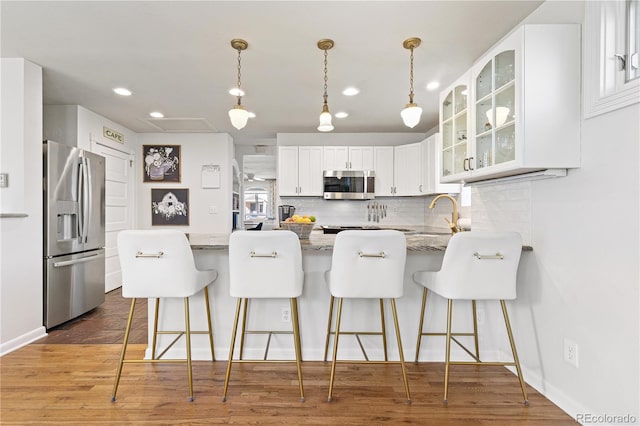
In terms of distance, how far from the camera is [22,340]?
264 cm

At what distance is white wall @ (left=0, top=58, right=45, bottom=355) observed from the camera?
260 centimetres

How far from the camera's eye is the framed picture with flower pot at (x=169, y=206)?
5.21 metres

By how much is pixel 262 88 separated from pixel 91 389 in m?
2.86

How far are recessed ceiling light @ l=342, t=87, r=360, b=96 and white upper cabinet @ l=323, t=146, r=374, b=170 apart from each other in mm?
1457

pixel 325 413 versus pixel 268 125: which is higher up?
pixel 268 125

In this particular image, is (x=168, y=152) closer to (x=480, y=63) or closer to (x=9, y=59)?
(x=9, y=59)

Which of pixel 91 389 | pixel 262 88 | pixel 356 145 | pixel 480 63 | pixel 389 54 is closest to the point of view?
pixel 91 389

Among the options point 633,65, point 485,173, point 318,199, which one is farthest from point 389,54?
point 318,199

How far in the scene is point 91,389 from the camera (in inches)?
77.5

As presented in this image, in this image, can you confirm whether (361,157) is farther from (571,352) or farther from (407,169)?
(571,352)

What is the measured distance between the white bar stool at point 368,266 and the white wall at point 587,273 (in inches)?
34.7

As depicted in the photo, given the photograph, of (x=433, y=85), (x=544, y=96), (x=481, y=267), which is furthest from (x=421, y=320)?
(x=433, y=85)

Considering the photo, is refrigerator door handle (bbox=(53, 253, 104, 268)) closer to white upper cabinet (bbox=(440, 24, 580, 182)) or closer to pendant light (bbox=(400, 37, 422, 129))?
pendant light (bbox=(400, 37, 422, 129))

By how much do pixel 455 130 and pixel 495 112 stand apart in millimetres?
536
